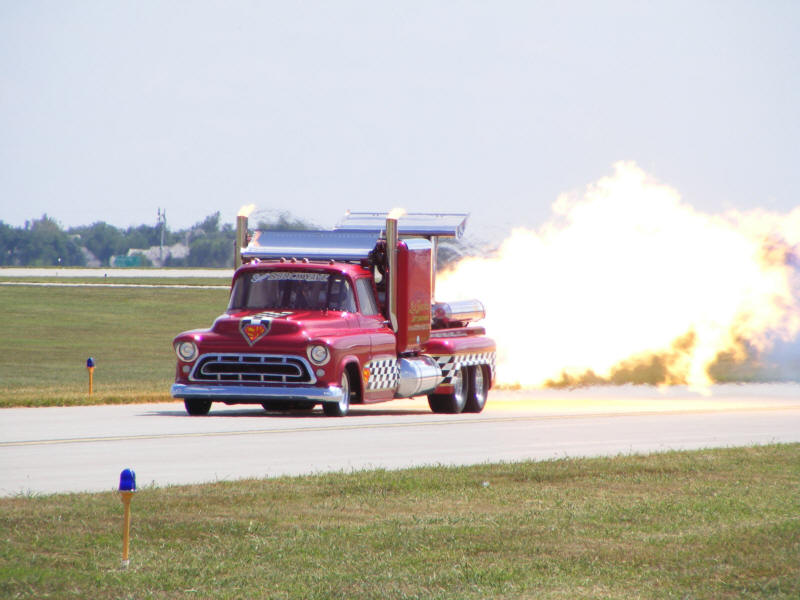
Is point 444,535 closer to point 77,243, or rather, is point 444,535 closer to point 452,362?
point 452,362

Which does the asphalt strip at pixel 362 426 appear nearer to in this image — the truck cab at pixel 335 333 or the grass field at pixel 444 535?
the truck cab at pixel 335 333

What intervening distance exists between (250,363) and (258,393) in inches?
18.4

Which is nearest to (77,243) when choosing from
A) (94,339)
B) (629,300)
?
(94,339)

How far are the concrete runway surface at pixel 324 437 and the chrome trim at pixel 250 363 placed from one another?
0.61 meters

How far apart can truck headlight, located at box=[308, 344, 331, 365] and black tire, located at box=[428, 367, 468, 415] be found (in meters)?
4.09

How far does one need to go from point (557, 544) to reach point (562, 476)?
4006 millimetres

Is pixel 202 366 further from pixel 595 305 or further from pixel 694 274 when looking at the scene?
pixel 694 274

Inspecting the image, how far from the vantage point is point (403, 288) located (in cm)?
2323

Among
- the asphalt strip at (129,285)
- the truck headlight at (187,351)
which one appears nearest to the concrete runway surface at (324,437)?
the truck headlight at (187,351)

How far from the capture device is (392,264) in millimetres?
23000

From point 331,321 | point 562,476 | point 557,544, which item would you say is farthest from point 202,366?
point 557,544

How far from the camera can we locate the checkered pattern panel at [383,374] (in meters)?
22.1

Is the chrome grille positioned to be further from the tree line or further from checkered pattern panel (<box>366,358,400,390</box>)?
the tree line

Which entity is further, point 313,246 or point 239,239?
point 239,239
